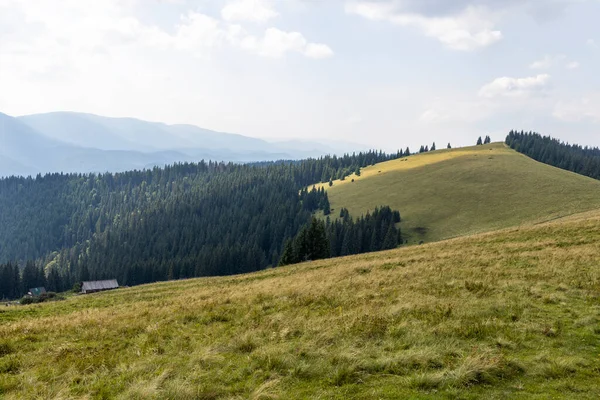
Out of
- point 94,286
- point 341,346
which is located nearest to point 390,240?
point 94,286

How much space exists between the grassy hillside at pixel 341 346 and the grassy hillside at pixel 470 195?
2959 inches

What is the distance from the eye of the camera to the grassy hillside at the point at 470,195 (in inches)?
3551

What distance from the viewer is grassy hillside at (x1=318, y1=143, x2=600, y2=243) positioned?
296 feet

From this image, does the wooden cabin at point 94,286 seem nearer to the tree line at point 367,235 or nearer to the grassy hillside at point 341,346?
the tree line at point 367,235

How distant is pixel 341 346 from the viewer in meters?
10.3

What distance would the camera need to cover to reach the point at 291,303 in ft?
53.6

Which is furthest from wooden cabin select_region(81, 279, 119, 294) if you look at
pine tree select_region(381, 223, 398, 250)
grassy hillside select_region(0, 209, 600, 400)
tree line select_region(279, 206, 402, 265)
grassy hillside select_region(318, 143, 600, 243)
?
grassy hillside select_region(0, 209, 600, 400)

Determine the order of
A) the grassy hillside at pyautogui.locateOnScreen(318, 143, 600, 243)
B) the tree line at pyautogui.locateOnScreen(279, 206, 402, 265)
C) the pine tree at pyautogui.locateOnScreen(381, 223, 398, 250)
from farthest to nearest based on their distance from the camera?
the tree line at pyautogui.locateOnScreen(279, 206, 402, 265) < the pine tree at pyautogui.locateOnScreen(381, 223, 398, 250) < the grassy hillside at pyautogui.locateOnScreen(318, 143, 600, 243)

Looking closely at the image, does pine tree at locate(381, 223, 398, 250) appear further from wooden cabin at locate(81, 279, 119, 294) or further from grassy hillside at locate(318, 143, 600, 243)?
wooden cabin at locate(81, 279, 119, 294)

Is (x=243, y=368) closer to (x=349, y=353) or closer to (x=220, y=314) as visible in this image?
(x=349, y=353)

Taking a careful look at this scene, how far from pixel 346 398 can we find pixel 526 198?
115 meters

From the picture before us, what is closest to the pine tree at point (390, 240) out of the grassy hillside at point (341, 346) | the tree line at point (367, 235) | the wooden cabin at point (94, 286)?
the tree line at point (367, 235)

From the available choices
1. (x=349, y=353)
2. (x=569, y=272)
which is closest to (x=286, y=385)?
(x=349, y=353)

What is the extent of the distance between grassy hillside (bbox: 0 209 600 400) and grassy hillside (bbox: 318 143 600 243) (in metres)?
75.2
